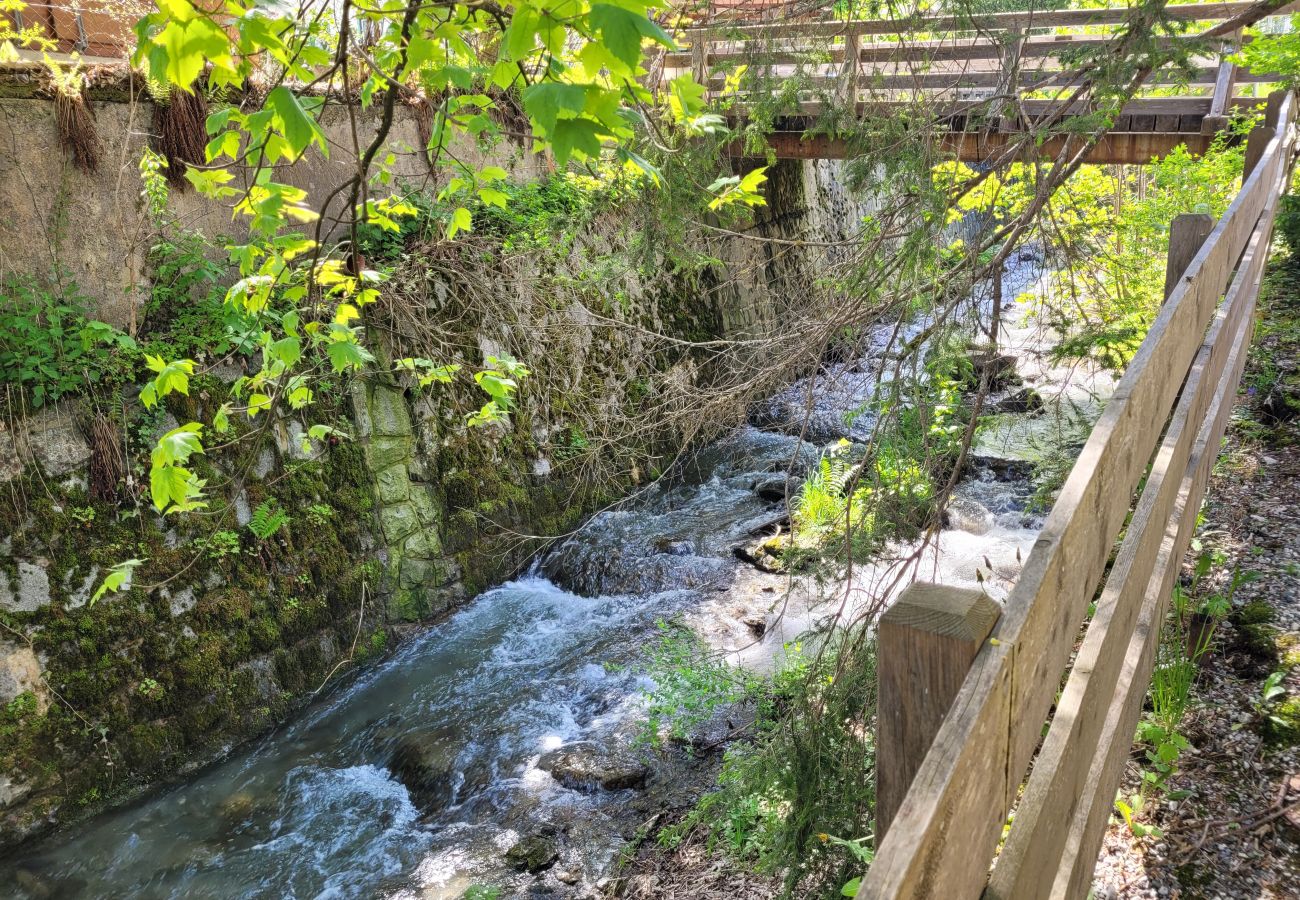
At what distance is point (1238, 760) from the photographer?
8.27 ft

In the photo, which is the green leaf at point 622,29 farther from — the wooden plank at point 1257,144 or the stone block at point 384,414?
the stone block at point 384,414

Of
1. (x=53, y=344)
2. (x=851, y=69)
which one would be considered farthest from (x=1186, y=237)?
(x=53, y=344)

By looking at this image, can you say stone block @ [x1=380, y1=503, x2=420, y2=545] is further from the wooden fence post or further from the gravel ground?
the wooden fence post

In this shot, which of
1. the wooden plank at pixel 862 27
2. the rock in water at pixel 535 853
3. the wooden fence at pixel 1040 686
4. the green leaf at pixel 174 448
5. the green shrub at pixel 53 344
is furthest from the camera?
the green shrub at pixel 53 344

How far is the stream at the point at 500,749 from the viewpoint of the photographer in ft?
13.9

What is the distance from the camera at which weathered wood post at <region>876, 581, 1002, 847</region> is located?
108 centimetres

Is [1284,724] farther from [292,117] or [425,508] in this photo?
[425,508]

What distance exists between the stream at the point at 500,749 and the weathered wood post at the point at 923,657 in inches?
56.8

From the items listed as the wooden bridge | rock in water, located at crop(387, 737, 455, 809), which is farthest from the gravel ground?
rock in water, located at crop(387, 737, 455, 809)

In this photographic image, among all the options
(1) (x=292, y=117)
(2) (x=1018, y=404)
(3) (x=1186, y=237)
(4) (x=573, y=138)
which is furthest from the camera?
(2) (x=1018, y=404)

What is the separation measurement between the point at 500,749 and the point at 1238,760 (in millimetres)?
3854

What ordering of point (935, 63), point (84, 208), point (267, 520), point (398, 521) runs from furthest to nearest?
point (398, 521) → point (267, 520) → point (84, 208) → point (935, 63)

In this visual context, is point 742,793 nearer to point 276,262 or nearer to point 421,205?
point 276,262

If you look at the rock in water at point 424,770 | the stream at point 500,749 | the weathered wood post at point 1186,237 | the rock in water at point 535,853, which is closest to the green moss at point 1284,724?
the stream at point 500,749
